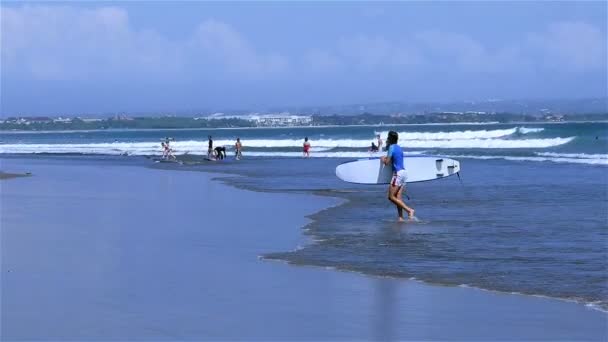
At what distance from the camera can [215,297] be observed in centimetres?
941

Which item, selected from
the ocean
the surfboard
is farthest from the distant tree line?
the surfboard

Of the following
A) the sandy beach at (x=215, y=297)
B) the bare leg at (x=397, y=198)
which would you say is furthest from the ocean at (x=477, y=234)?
the sandy beach at (x=215, y=297)

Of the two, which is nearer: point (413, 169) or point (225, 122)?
point (413, 169)

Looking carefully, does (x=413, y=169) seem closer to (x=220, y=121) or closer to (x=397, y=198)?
(x=397, y=198)

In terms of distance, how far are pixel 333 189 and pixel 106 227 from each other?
10.1 meters

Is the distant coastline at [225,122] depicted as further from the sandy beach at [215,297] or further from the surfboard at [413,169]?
the sandy beach at [215,297]

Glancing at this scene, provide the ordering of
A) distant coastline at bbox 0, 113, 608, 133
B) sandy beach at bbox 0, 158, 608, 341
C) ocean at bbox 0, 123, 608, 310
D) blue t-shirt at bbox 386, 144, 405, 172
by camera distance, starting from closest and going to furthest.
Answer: sandy beach at bbox 0, 158, 608, 341
ocean at bbox 0, 123, 608, 310
blue t-shirt at bbox 386, 144, 405, 172
distant coastline at bbox 0, 113, 608, 133

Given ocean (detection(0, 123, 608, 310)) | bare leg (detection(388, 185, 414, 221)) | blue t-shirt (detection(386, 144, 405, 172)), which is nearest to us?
ocean (detection(0, 123, 608, 310))

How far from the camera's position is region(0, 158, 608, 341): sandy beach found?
26.6ft

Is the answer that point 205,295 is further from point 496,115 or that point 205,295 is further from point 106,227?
point 496,115

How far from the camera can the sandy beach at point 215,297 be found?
809cm

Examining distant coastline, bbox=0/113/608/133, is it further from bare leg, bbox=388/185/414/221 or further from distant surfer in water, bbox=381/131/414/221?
bare leg, bbox=388/185/414/221

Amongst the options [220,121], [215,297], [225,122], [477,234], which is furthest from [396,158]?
[220,121]

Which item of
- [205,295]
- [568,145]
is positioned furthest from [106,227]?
[568,145]
